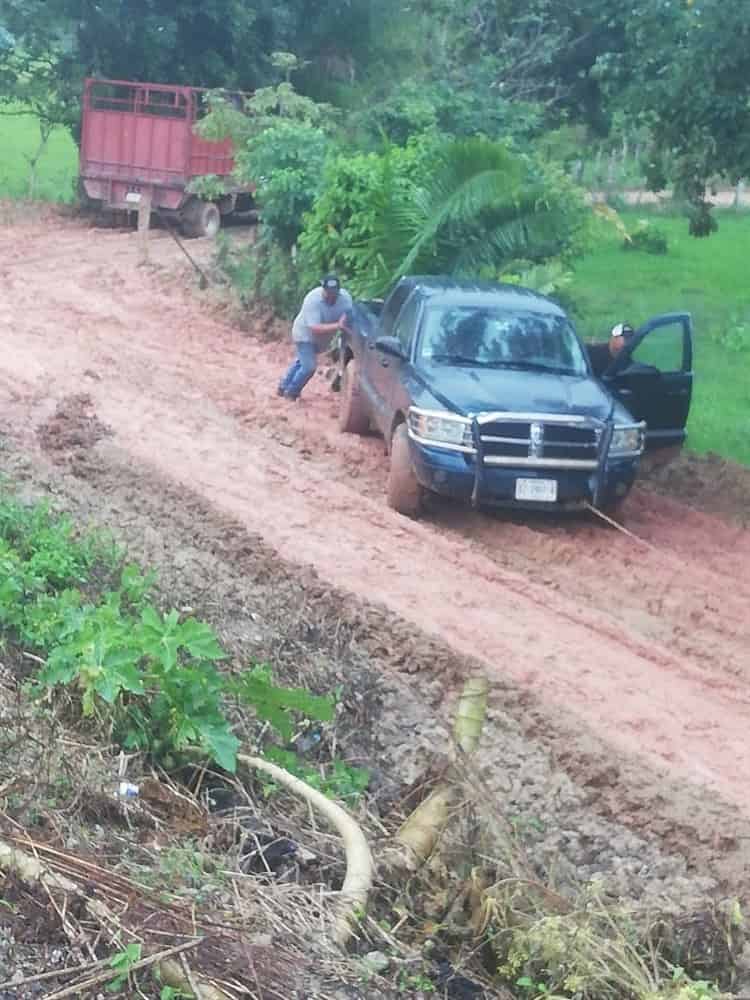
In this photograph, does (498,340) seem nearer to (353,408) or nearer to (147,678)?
(353,408)

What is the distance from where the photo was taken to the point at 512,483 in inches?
424

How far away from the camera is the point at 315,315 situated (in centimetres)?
1496

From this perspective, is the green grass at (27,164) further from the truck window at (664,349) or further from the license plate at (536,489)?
the license plate at (536,489)

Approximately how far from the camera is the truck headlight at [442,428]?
35.4 ft

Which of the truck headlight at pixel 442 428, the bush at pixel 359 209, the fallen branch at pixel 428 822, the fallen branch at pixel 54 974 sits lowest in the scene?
the fallen branch at pixel 428 822

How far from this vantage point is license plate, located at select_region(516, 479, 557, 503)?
1078 cm

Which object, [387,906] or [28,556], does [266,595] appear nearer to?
[28,556]

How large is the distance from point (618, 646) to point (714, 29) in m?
5.15

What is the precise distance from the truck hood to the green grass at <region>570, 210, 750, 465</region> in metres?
3.08

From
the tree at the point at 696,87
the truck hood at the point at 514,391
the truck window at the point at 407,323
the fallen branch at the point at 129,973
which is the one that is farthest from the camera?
the truck window at the point at 407,323

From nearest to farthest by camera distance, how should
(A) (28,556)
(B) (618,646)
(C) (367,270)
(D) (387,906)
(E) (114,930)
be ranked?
(E) (114,930)
(D) (387,906)
(A) (28,556)
(B) (618,646)
(C) (367,270)

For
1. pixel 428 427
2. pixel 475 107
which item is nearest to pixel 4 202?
pixel 475 107

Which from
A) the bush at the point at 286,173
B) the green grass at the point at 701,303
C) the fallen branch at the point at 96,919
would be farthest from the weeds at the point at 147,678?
the bush at the point at 286,173

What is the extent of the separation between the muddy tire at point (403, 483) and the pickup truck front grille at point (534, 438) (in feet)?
2.36
